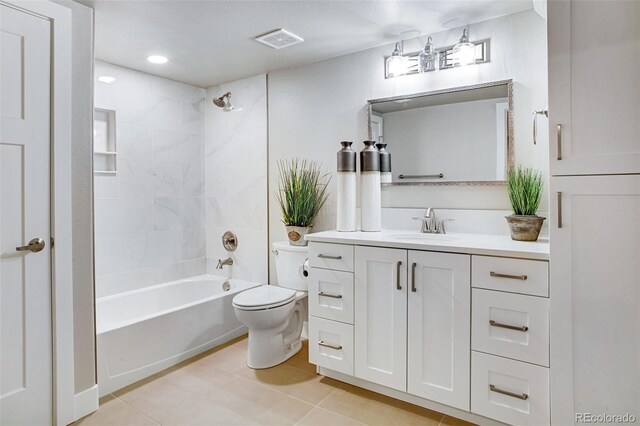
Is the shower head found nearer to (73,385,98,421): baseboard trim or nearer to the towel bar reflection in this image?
the towel bar reflection

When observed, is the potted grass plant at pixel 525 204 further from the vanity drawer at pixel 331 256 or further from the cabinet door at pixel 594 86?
the vanity drawer at pixel 331 256

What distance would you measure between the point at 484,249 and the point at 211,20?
202 centimetres

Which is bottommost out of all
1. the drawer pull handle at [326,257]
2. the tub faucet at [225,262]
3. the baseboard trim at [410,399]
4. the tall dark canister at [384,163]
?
the baseboard trim at [410,399]

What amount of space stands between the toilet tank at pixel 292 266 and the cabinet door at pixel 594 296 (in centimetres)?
164

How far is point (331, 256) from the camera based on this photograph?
89.2 inches

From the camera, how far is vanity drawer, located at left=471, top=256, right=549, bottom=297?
1650 mm

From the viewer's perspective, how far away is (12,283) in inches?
69.4

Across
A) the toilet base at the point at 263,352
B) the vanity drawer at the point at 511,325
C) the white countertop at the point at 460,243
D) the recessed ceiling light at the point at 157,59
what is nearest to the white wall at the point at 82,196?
the recessed ceiling light at the point at 157,59

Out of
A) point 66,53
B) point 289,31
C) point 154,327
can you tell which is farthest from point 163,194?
point 289,31

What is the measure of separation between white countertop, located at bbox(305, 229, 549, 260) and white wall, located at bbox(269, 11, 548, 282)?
10.1 inches

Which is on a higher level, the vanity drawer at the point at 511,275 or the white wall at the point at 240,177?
the white wall at the point at 240,177

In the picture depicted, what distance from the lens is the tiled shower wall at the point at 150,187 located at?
3.00 meters

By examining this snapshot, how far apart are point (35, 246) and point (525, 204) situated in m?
2.49

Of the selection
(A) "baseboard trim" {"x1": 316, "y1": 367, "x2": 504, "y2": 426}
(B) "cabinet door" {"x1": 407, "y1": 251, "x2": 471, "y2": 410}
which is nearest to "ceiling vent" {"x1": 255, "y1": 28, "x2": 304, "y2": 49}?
(B) "cabinet door" {"x1": 407, "y1": 251, "x2": 471, "y2": 410}
